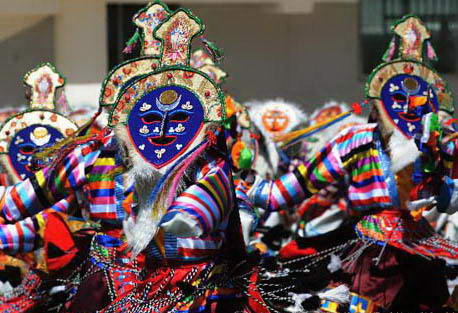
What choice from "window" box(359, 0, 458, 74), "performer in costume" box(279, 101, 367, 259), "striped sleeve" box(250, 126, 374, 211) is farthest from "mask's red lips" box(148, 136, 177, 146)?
"window" box(359, 0, 458, 74)

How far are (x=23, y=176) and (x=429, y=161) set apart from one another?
2.29m

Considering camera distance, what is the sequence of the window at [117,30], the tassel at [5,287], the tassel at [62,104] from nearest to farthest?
the tassel at [5,287]
the tassel at [62,104]
the window at [117,30]

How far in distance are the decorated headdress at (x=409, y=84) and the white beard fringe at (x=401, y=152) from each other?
0.23 ft

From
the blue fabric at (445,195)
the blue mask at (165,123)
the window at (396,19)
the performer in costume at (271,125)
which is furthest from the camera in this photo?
the window at (396,19)

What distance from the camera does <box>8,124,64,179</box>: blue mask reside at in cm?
568

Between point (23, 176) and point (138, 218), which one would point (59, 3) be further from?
point (138, 218)

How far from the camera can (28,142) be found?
571cm

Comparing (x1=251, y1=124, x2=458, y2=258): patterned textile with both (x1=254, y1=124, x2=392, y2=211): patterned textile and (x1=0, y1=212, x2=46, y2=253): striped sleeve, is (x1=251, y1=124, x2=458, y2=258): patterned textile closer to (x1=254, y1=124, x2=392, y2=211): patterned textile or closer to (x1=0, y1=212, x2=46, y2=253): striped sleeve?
(x1=254, y1=124, x2=392, y2=211): patterned textile

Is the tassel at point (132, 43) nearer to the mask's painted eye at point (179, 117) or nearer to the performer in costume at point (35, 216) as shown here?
the performer in costume at point (35, 216)

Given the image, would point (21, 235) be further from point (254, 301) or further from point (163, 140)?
point (254, 301)

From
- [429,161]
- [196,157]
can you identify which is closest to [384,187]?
[429,161]

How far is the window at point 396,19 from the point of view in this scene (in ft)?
32.9

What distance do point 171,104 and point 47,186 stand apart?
861 mm

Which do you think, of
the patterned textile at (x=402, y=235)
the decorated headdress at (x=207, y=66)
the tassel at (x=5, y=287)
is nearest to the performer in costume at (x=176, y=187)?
the patterned textile at (x=402, y=235)
